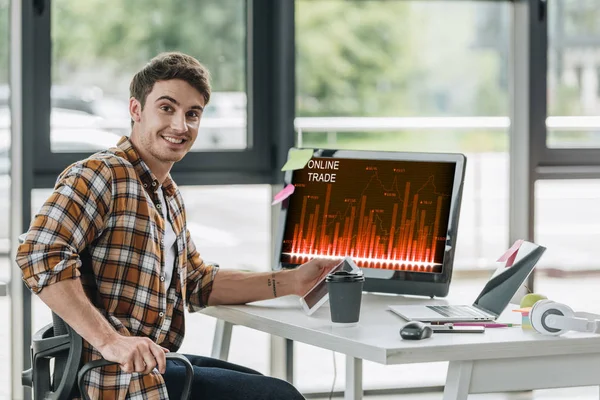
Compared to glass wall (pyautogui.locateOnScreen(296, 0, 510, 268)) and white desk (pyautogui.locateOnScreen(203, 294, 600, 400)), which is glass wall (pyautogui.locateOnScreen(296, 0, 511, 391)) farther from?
white desk (pyautogui.locateOnScreen(203, 294, 600, 400))

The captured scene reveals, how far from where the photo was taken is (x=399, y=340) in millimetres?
2016

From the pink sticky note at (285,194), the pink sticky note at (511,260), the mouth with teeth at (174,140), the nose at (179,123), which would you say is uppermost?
the nose at (179,123)

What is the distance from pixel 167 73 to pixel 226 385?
0.74m

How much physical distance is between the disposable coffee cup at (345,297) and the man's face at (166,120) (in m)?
0.48

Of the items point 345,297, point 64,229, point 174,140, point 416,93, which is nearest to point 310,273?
point 345,297

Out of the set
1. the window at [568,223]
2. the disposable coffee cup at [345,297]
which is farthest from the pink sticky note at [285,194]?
the window at [568,223]

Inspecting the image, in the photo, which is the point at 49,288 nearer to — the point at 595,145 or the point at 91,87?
the point at 91,87

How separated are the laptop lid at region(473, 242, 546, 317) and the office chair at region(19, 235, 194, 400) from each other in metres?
0.72

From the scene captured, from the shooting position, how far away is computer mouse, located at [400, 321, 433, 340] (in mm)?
2004

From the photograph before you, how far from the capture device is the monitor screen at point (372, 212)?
2623mm

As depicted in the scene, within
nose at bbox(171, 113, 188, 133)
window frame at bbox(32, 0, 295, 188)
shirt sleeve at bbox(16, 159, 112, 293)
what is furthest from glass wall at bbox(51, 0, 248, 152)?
shirt sleeve at bbox(16, 159, 112, 293)

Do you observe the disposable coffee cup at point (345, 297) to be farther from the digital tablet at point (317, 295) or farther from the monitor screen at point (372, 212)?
the monitor screen at point (372, 212)

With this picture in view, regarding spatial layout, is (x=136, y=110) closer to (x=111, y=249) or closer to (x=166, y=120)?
(x=166, y=120)

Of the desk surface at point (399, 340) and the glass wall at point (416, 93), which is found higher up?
the glass wall at point (416, 93)
